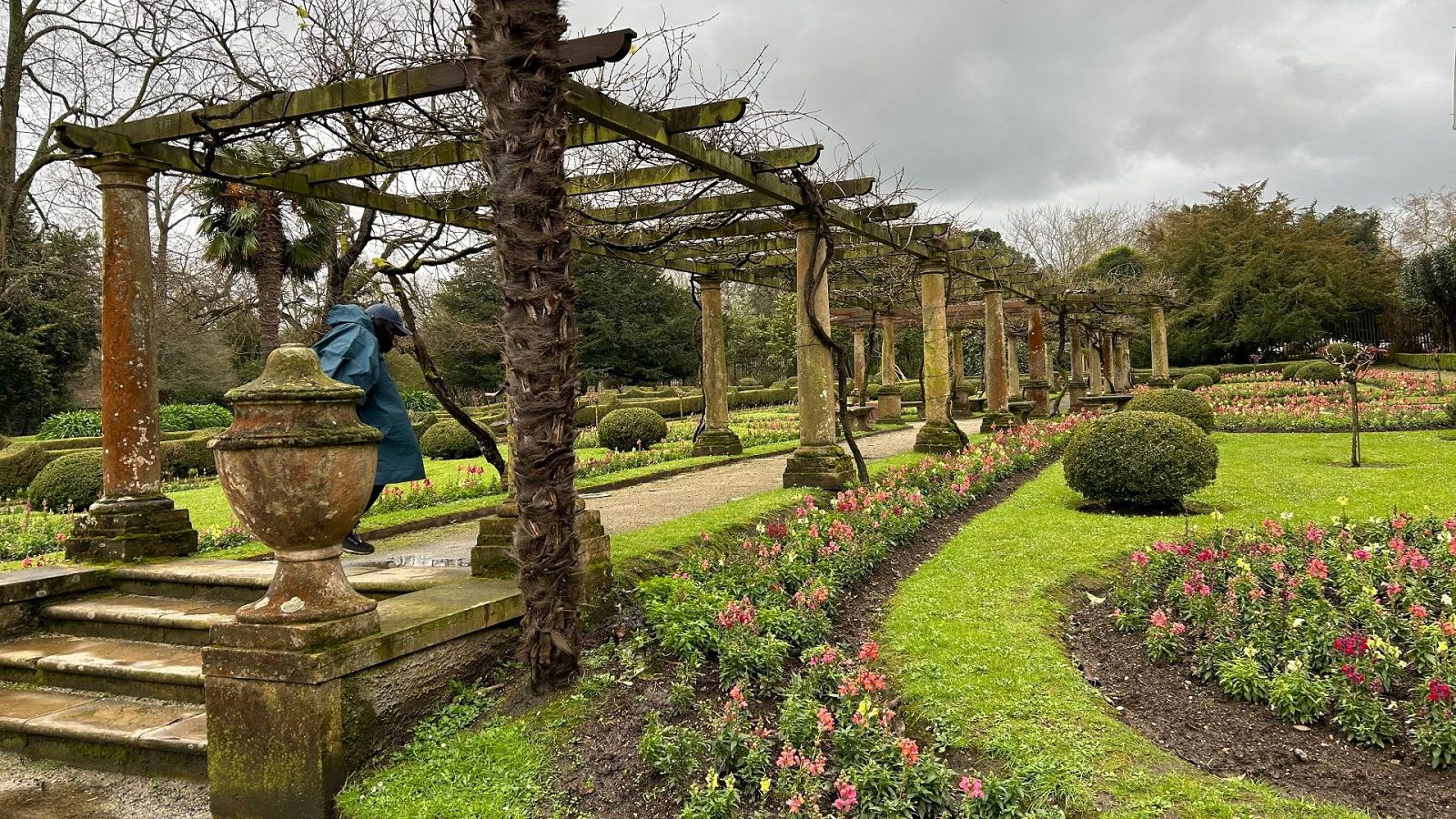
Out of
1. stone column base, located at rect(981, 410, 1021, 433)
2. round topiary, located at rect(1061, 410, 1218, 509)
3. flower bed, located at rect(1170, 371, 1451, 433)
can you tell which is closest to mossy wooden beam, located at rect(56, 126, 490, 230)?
round topiary, located at rect(1061, 410, 1218, 509)

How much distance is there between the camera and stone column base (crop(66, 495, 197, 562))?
6043 millimetres

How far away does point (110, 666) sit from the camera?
4.58 metres

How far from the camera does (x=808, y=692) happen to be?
13.8 ft

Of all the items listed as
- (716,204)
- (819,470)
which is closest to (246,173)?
(716,204)

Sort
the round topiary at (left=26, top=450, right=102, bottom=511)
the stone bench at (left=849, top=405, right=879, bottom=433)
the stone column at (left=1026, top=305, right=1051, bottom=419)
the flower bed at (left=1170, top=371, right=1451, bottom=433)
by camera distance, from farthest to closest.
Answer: the stone bench at (left=849, top=405, right=879, bottom=433), the stone column at (left=1026, top=305, right=1051, bottom=419), the flower bed at (left=1170, top=371, right=1451, bottom=433), the round topiary at (left=26, top=450, right=102, bottom=511)

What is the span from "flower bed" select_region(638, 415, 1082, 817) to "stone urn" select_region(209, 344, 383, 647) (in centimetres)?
152

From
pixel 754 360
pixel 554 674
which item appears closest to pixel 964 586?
pixel 554 674

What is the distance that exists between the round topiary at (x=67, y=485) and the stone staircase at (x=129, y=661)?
787 centimetres

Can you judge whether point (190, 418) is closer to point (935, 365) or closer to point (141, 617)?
point (935, 365)

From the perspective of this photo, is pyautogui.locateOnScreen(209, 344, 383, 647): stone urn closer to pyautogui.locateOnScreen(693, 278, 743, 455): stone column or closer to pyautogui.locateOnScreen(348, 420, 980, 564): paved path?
pyautogui.locateOnScreen(348, 420, 980, 564): paved path

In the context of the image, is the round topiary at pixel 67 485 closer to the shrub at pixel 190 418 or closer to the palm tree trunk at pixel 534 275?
the palm tree trunk at pixel 534 275

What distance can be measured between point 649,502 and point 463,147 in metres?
4.18

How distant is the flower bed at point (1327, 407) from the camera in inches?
653

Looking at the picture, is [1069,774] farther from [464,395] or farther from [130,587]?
[464,395]
